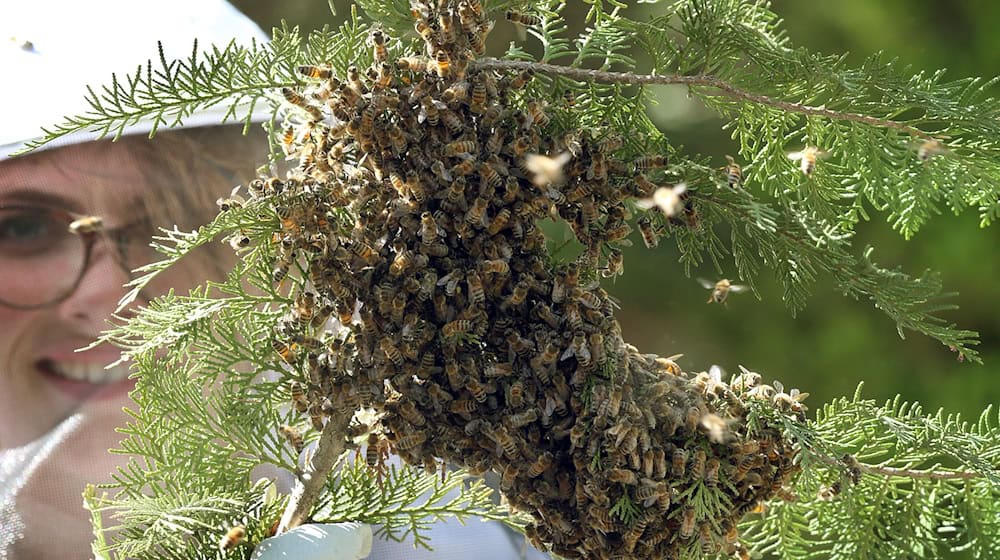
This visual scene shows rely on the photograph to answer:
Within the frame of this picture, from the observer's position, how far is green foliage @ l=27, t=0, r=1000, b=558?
86 centimetres

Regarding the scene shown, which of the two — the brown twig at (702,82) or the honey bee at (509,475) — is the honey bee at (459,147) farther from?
the honey bee at (509,475)

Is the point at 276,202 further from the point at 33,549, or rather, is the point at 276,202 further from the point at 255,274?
the point at 33,549

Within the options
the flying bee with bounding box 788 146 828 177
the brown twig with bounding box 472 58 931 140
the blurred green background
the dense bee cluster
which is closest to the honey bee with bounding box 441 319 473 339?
the dense bee cluster

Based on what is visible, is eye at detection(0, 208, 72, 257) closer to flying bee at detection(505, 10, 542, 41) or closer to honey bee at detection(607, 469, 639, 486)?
flying bee at detection(505, 10, 542, 41)

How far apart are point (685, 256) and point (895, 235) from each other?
6.65 feet

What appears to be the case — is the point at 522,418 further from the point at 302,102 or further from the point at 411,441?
the point at 302,102

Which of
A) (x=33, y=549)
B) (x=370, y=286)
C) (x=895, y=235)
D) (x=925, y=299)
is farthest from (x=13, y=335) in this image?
(x=895, y=235)

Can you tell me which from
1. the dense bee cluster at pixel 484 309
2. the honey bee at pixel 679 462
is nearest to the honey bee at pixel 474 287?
the dense bee cluster at pixel 484 309

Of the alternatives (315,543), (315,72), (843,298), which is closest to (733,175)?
(315,72)

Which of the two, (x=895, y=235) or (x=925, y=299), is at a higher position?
(x=895, y=235)

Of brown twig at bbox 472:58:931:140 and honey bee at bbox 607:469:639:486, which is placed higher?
brown twig at bbox 472:58:931:140

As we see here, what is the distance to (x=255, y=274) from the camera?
2.99 ft

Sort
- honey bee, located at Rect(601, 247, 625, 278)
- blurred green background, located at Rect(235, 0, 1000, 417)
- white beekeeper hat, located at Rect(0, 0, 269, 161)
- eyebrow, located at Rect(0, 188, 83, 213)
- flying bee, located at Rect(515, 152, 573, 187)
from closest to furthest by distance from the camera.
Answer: flying bee, located at Rect(515, 152, 573, 187) → honey bee, located at Rect(601, 247, 625, 278) → white beekeeper hat, located at Rect(0, 0, 269, 161) → eyebrow, located at Rect(0, 188, 83, 213) → blurred green background, located at Rect(235, 0, 1000, 417)

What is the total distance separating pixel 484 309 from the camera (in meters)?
0.84
